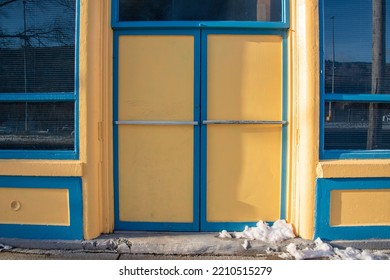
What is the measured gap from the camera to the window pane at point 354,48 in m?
3.60

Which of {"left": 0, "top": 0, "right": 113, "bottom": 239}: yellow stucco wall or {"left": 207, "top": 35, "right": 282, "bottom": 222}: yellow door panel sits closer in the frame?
{"left": 0, "top": 0, "right": 113, "bottom": 239}: yellow stucco wall

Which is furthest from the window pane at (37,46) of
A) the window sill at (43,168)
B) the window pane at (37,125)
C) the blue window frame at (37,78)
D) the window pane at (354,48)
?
the window pane at (354,48)

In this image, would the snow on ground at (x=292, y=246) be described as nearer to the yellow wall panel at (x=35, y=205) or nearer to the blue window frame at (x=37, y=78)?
the yellow wall panel at (x=35, y=205)

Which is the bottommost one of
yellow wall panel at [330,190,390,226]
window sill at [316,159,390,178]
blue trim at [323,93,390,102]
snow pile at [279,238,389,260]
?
snow pile at [279,238,389,260]

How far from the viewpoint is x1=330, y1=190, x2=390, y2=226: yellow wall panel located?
3.53m

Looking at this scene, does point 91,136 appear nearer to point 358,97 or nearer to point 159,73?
point 159,73

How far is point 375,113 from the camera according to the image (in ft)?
12.0

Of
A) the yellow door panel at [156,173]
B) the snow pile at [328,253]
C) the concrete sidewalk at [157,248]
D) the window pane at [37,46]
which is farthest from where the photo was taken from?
the yellow door panel at [156,173]

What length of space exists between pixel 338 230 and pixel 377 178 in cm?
68

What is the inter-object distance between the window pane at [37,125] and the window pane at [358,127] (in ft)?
9.20

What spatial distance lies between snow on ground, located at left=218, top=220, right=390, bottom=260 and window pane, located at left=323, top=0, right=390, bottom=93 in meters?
1.59

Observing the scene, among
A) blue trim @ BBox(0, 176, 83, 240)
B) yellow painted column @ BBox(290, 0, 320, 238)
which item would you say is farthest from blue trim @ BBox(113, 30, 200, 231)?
yellow painted column @ BBox(290, 0, 320, 238)

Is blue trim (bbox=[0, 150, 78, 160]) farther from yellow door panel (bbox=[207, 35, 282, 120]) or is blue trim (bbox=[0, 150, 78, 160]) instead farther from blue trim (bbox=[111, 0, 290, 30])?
yellow door panel (bbox=[207, 35, 282, 120])

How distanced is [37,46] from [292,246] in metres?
3.44
